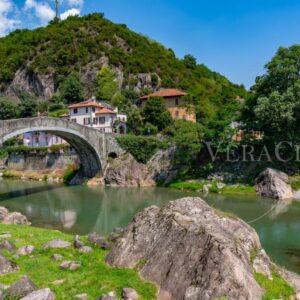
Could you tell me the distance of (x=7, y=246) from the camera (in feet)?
51.6

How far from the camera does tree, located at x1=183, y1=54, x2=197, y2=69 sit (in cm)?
11181

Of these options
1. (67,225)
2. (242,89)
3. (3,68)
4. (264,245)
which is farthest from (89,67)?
(264,245)

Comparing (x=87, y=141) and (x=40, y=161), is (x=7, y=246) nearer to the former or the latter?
(x=87, y=141)

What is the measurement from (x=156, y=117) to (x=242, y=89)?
55567 mm

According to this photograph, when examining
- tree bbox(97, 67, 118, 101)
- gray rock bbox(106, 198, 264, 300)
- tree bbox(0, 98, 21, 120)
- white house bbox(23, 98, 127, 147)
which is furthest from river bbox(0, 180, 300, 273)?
tree bbox(97, 67, 118, 101)

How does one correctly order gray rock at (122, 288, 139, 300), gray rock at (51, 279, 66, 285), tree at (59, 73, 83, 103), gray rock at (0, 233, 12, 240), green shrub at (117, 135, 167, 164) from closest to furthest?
gray rock at (122, 288, 139, 300) < gray rock at (51, 279, 66, 285) < gray rock at (0, 233, 12, 240) < green shrub at (117, 135, 167, 164) < tree at (59, 73, 83, 103)

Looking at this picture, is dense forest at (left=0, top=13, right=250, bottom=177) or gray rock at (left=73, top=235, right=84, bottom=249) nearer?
gray rock at (left=73, top=235, right=84, bottom=249)

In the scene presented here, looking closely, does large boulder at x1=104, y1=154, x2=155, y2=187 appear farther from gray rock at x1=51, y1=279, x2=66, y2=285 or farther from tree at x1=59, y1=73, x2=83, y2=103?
tree at x1=59, y1=73, x2=83, y2=103

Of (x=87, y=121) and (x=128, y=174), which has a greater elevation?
(x=87, y=121)

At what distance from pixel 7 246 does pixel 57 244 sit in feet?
6.46

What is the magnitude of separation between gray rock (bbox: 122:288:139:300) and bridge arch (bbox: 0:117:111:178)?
30722 mm

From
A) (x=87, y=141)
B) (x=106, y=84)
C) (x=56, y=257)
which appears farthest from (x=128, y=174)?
(x=106, y=84)

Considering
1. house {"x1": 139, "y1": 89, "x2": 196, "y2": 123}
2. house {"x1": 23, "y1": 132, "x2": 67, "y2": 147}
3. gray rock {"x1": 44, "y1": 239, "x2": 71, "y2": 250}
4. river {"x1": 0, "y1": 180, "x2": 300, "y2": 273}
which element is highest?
house {"x1": 139, "y1": 89, "x2": 196, "y2": 123}

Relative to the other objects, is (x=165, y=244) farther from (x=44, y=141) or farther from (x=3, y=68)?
(x=3, y=68)
